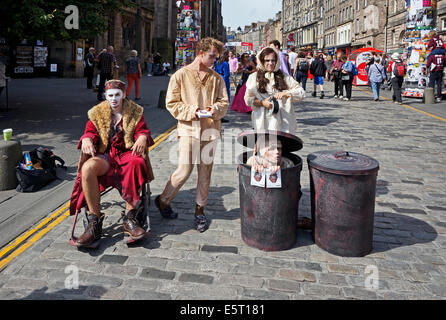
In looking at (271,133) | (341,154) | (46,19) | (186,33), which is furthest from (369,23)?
(271,133)

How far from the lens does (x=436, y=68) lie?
16859mm

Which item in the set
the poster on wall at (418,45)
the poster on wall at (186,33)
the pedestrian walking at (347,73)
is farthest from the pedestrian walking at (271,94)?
the poster on wall at (418,45)

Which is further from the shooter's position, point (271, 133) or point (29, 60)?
point (29, 60)

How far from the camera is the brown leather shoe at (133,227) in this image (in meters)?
3.85

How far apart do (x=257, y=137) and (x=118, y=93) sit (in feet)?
4.96

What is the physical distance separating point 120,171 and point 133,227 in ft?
1.89

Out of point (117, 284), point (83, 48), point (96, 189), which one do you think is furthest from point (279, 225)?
point (83, 48)

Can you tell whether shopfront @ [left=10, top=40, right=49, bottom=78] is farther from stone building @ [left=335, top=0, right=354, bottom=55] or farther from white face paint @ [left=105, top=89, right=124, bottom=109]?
stone building @ [left=335, top=0, right=354, bottom=55]

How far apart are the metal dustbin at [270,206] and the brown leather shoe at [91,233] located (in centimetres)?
139

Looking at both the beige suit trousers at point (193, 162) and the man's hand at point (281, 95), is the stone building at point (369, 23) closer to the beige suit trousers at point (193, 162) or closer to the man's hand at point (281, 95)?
the man's hand at point (281, 95)

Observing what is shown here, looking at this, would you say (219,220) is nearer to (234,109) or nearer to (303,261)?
(303,261)

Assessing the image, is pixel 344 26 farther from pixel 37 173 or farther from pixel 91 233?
pixel 91 233

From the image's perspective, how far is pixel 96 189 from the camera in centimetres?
394

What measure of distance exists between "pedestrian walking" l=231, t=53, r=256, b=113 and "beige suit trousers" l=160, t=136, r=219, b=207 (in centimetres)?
850
